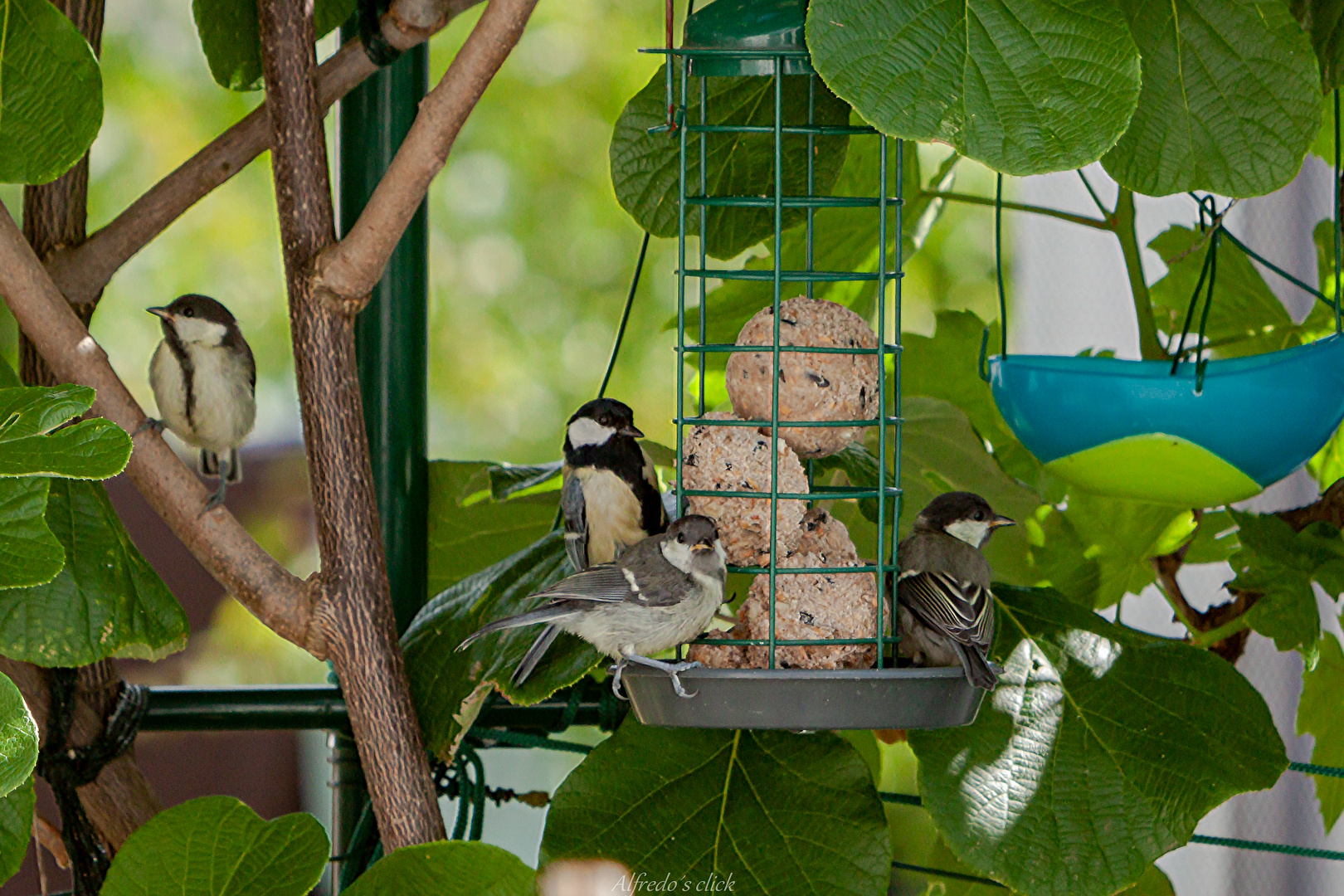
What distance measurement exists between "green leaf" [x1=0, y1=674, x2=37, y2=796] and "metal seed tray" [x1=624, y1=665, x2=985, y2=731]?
0.42 meters

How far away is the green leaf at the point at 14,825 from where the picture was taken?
0.98m

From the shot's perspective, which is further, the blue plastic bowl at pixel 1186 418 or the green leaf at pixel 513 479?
the green leaf at pixel 513 479

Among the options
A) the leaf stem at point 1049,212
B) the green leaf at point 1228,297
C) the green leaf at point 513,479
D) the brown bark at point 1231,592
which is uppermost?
the leaf stem at point 1049,212

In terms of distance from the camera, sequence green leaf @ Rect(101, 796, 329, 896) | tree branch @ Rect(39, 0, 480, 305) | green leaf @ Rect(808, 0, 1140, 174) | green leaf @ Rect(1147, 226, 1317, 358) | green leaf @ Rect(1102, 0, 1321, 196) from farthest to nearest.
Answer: green leaf @ Rect(1147, 226, 1317, 358) → tree branch @ Rect(39, 0, 480, 305) → green leaf @ Rect(1102, 0, 1321, 196) → green leaf @ Rect(101, 796, 329, 896) → green leaf @ Rect(808, 0, 1140, 174)

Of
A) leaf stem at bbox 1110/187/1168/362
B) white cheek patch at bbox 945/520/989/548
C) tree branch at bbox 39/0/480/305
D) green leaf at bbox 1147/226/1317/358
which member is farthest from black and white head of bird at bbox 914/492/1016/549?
tree branch at bbox 39/0/480/305

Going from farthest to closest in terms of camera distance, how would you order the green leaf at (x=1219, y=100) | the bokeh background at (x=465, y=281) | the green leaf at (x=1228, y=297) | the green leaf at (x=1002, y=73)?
1. the bokeh background at (x=465, y=281)
2. the green leaf at (x=1228, y=297)
3. the green leaf at (x=1219, y=100)
4. the green leaf at (x=1002, y=73)

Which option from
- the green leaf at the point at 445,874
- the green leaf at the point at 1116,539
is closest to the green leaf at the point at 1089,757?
the green leaf at the point at 1116,539

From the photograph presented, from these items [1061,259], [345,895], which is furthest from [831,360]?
[1061,259]

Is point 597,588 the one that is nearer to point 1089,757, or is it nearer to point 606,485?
point 606,485

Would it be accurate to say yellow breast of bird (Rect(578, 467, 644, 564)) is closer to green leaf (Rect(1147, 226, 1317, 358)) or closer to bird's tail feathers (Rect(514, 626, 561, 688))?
bird's tail feathers (Rect(514, 626, 561, 688))

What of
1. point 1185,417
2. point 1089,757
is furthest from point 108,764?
point 1185,417

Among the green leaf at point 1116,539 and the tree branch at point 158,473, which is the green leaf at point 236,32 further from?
the green leaf at point 1116,539

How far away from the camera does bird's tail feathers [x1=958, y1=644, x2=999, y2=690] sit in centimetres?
99

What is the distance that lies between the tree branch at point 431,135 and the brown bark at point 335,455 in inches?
2.8
